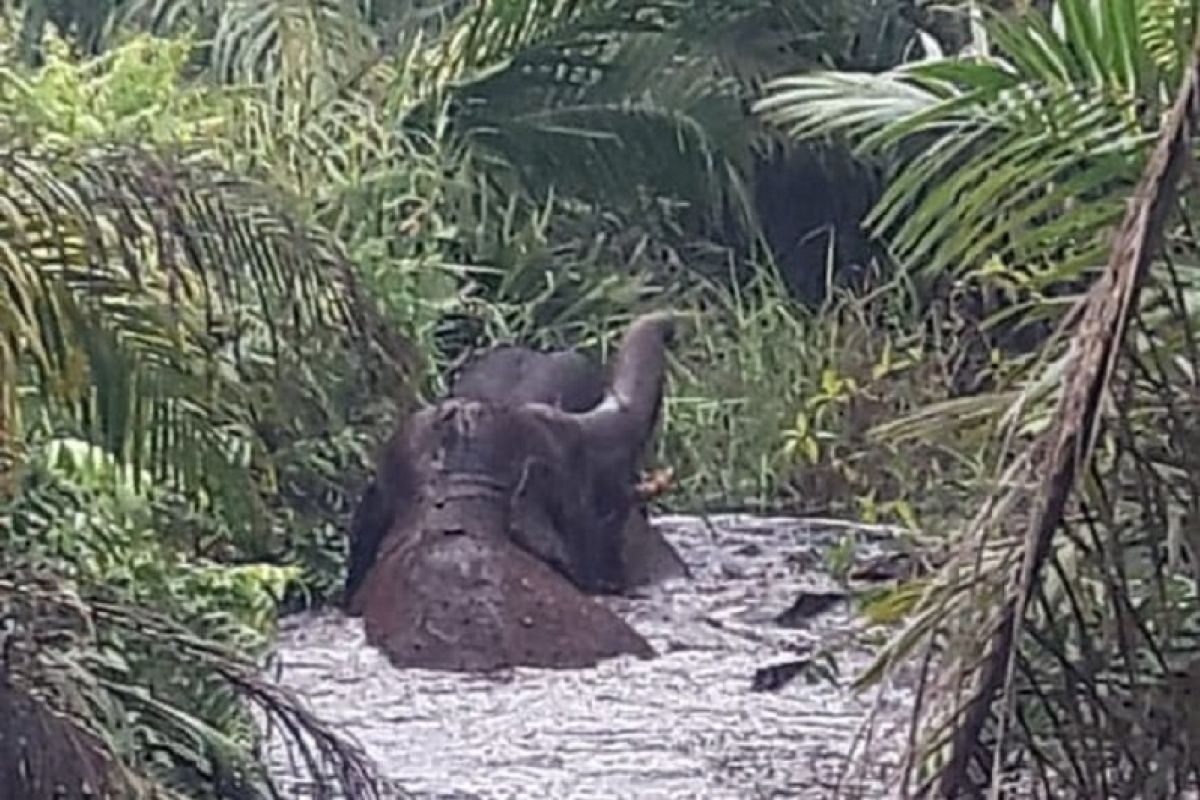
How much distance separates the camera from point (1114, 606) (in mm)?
1637

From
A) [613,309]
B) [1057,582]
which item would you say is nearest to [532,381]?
[613,309]

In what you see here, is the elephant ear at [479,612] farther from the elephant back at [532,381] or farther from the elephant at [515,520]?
the elephant back at [532,381]

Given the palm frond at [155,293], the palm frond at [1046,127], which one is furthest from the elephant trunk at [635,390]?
the palm frond at [1046,127]

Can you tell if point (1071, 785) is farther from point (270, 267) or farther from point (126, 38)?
point (126, 38)

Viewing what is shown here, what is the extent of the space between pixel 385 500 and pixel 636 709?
1.11m

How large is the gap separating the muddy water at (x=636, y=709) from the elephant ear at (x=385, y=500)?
14cm

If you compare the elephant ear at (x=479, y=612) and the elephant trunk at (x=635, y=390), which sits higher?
the elephant trunk at (x=635, y=390)

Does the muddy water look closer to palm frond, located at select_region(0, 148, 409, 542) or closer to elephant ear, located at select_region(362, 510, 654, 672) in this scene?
elephant ear, located at select_region(362, 510, 654, 672)

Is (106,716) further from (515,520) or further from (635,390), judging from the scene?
(635,390)

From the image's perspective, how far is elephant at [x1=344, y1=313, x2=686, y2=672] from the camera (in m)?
5.38

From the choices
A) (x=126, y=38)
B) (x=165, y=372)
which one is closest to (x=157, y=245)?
(x=165, y=372)

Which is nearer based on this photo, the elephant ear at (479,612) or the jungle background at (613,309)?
the jungle background at (613,309)

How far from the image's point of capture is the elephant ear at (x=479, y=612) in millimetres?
5305

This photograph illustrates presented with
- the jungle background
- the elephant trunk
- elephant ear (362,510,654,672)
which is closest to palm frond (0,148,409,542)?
the jungle background
